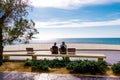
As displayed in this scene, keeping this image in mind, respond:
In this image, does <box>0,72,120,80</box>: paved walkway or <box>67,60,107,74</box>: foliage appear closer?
<box>0,72,120,80</box>: paved walkway

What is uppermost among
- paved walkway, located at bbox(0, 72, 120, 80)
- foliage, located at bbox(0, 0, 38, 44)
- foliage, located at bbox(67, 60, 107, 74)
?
foliage, located at bbox(0, 0, 38, 44)

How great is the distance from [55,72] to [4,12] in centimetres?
543

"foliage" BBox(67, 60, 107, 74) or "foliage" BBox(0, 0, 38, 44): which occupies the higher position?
"foliage" BBox(0, 0, 38, 44)

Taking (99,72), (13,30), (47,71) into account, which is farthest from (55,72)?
(13,30)

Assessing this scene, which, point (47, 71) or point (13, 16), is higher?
point (13, 16)

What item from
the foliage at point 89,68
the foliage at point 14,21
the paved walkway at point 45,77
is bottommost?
the paved walkway at point 45,77

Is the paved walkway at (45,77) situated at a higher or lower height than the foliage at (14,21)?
lower

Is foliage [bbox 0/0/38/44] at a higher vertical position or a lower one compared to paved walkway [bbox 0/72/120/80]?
higher

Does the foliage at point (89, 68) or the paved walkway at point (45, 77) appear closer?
the paved walkway at point (45, 77)

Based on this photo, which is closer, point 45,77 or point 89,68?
point 45,77

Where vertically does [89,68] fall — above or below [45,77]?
above

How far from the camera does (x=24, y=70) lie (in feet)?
43.0

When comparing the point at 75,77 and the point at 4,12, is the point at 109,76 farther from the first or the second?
the point at 4,12

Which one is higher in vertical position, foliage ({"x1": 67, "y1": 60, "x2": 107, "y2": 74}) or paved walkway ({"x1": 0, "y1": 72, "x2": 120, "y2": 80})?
foliage ({"x1": 67, "y1": 60, "x2": 107, "y2": 74})
